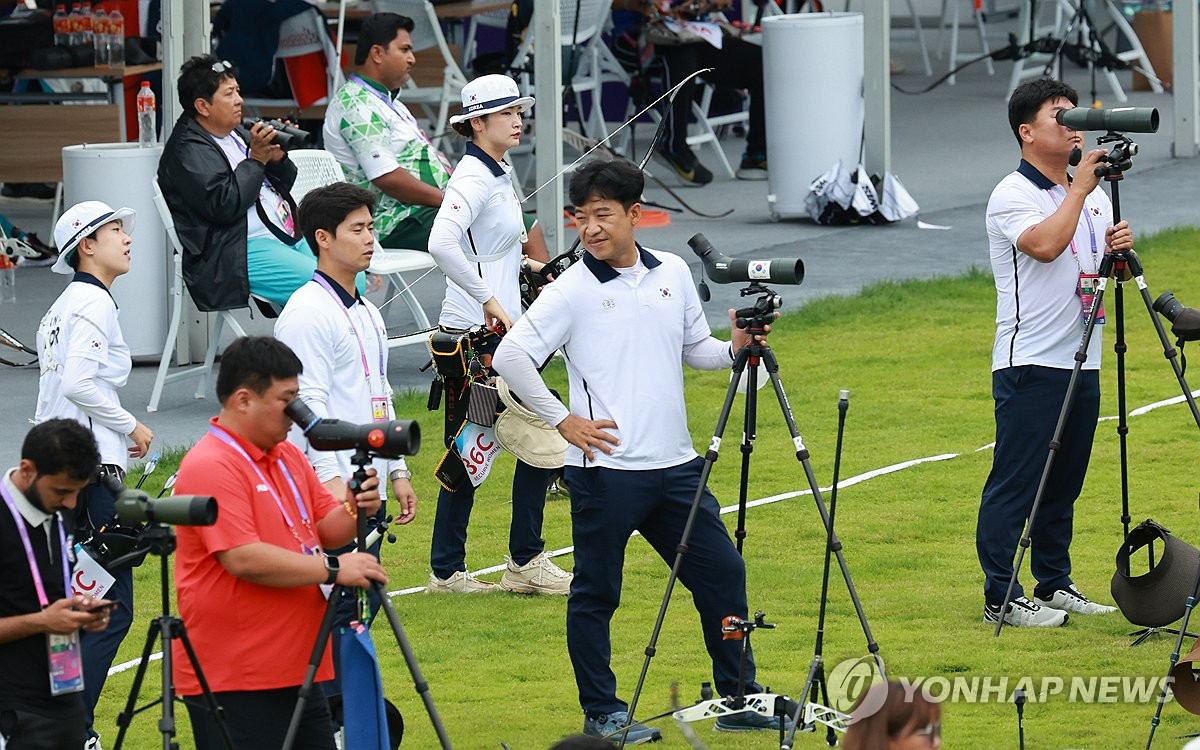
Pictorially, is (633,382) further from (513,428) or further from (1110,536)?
(1110,536)

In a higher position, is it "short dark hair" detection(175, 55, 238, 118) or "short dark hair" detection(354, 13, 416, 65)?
"short dark hair" detection(354, 13, 416, 65)

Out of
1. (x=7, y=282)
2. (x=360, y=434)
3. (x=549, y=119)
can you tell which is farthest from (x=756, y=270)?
(x=7, y=282)

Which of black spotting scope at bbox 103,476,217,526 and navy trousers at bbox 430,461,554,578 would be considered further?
navy trousers at bbox 430,461,554,578

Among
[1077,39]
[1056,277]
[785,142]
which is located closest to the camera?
[1056,277]

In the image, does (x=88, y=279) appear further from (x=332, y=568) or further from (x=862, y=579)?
(x=862, y=579)

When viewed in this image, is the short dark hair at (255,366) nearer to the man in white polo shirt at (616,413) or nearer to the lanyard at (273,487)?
the lanyard at (273,487)

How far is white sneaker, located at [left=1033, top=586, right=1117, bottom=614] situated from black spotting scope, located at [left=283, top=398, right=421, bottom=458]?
131 inches

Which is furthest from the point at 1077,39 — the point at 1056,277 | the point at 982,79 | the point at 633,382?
the point at 633,382

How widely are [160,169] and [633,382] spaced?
455 cm

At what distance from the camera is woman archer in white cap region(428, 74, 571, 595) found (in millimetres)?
7738

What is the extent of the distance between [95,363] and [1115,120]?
3.46 metres

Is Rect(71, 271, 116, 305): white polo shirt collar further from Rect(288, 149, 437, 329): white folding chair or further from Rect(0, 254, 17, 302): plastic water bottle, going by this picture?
Rect(0, 254, 17, 302): plastic water bottle

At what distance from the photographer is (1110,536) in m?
8.40

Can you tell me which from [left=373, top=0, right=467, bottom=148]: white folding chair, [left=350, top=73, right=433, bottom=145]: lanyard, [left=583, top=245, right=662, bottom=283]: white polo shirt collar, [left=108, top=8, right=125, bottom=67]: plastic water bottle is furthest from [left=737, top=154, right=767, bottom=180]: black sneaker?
[left=583, top=245, right=662, bottom=283]: white polo shirt collar
